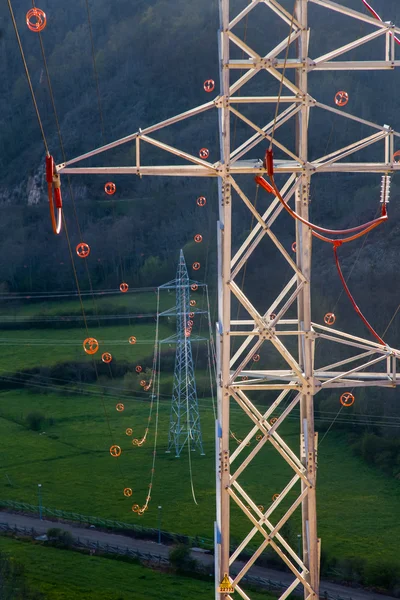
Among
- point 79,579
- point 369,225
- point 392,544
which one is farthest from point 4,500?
point 369,225

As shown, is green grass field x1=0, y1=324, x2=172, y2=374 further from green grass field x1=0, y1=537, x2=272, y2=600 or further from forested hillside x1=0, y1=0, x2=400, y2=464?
green grass field x1=0, y1=537, x2=272, y2=600

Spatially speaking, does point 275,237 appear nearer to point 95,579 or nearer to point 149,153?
point 95,579

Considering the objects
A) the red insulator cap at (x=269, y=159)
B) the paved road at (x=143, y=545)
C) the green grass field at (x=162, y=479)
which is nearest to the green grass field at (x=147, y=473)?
the green grass field at (x=162, y=479)

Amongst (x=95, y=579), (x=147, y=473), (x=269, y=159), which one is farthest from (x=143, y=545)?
(x=269, y=159)

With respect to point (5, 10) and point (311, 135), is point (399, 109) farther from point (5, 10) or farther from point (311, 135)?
point (5, 10)

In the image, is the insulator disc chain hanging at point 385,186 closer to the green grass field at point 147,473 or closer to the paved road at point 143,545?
the paved road at point 143,545

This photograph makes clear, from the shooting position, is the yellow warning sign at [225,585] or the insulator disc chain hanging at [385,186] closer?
the insulator disc chain hanging at [385,186]
